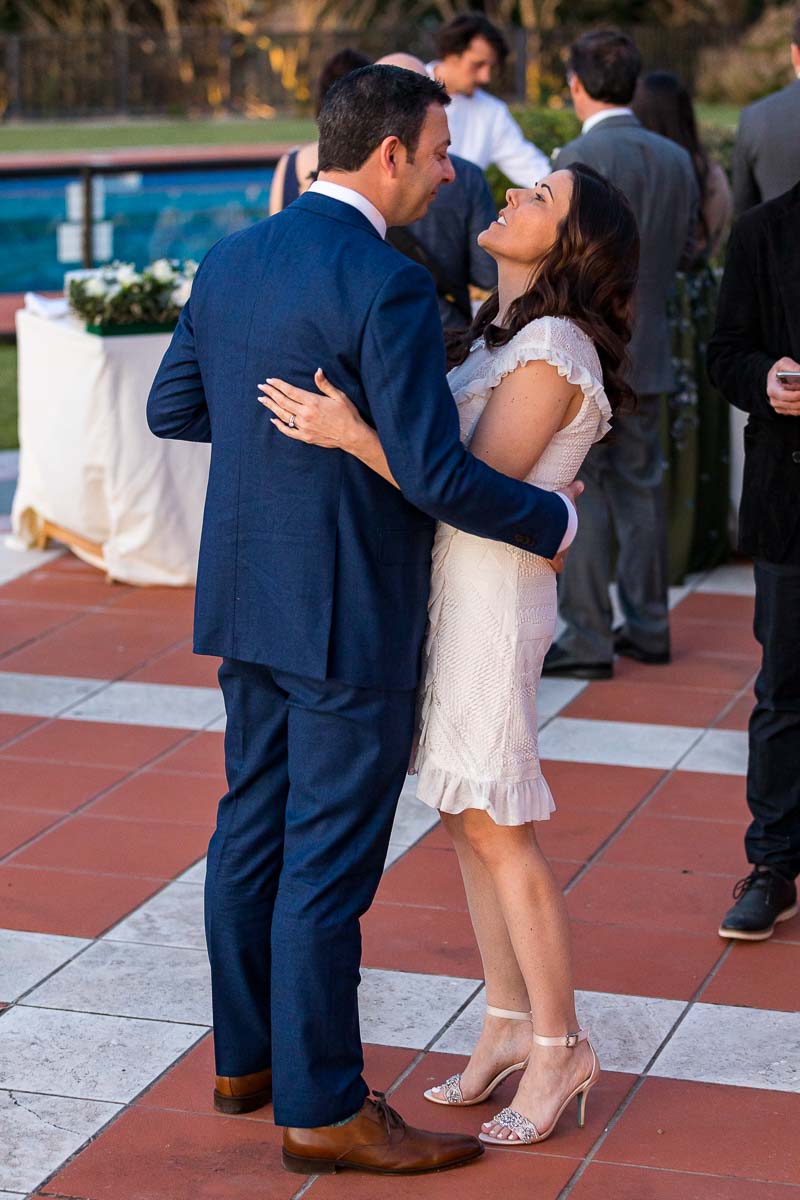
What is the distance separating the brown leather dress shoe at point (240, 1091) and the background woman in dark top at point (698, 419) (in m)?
4.26

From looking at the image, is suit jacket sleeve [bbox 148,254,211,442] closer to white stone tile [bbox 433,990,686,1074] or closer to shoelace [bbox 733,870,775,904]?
white stone tile [bbox 433,990,686,1074]

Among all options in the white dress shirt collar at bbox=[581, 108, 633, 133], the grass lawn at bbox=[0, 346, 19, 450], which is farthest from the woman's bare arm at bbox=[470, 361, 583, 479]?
the grass lawn at bbox=[0, 346, 19, 450]

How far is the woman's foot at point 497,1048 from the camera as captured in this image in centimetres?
310

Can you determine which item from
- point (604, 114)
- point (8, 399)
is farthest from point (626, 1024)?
point (8, 399)

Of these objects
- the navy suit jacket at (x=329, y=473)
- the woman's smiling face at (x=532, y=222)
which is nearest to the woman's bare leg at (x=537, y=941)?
the navy suit jacket at (x=329, y=473)

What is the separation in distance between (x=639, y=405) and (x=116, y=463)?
7.07ft

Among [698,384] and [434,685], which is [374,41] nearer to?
[698,384]

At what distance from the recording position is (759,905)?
389 cm

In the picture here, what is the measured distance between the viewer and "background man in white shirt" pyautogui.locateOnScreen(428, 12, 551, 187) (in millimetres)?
6742

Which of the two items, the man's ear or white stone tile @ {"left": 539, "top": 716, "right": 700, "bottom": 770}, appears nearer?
the man's ear

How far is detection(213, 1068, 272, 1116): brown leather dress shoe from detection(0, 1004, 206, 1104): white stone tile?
186mm

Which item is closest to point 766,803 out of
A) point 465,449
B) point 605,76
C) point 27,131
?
point 465,449

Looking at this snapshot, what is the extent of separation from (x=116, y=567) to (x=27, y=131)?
30888 millimetres

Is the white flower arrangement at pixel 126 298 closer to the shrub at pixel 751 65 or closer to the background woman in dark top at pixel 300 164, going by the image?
the background woman in dark top at pixel 300 164
